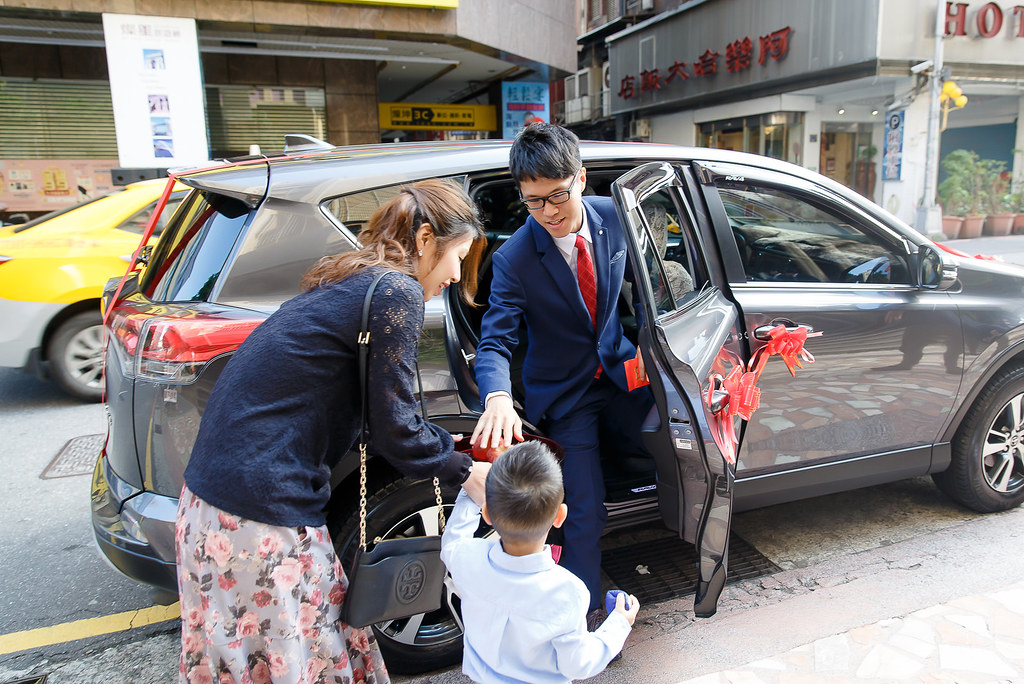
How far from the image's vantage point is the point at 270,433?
1.45 meters

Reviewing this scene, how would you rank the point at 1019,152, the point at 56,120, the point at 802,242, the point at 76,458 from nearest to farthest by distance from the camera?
the point at 802,242 < the point at 76,458 < the point at 56,120 < the point at 1019,152

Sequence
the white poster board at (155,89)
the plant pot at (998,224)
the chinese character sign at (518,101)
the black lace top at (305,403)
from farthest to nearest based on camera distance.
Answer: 1. the plant pot at (998,224)
2. the chinese character sign at (518,101)
3. the white poster board at (155,89)
4. the black lace top at (305,403)

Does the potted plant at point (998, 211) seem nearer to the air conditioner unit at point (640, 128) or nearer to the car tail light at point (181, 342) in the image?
the air conditioner unit at point (640, 128)

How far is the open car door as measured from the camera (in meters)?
2.10

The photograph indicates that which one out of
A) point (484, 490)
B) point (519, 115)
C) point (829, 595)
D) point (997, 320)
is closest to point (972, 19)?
point (519, 115)

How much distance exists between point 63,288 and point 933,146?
55.5ft

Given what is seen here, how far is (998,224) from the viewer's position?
17.2 metres

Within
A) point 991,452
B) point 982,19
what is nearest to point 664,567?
point 991,452

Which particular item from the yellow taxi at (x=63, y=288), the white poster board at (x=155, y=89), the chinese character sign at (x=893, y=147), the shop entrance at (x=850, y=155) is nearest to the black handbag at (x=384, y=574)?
the yellow taxi at (x=63, y=288)

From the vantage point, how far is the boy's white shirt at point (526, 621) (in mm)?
1492

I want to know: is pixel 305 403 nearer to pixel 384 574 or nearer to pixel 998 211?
pixel 384 574

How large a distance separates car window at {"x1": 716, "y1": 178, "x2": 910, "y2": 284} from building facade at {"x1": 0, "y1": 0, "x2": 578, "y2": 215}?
323 inches

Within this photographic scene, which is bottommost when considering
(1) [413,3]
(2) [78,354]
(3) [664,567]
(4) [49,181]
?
(3) [664,567]

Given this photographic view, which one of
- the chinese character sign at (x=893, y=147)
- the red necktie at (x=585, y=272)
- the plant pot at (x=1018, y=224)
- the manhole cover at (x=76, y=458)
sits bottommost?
the manhole cover at (x=76, y=458)
